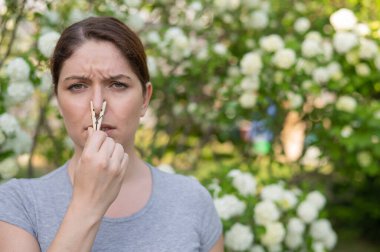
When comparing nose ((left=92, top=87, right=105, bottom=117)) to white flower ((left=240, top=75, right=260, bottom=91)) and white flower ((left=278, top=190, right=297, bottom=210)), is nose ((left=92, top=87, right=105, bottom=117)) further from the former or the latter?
white flower ((left=240, top=75, right=260, bottom=91))

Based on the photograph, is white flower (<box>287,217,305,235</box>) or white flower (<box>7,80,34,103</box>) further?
white flower (<box>287,217,305,235</box>)

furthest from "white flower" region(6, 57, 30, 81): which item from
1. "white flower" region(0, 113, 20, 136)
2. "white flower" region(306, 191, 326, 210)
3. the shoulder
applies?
"white flower" region(306, 191, 326, 210)

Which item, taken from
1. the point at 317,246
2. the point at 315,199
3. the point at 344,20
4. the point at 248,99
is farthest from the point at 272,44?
the point at 317,246

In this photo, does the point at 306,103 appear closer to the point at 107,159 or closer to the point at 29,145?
the point at 29,145

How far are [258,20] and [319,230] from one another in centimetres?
176

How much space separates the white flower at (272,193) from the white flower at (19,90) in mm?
1269

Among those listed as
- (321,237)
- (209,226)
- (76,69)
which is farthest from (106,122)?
(321,237)

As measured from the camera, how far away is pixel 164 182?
6.37 feet

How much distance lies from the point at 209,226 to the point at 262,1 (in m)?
2.92

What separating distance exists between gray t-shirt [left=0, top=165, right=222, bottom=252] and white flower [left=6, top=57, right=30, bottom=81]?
1.14m

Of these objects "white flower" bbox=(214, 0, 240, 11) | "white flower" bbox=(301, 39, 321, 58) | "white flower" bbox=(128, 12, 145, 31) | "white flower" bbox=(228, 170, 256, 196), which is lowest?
"white flower" bbox=(228, 170, 256, 196)

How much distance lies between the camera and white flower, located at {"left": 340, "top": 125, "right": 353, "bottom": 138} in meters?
3.88

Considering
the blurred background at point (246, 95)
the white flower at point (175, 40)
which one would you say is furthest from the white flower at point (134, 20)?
the white flower at point (175, 40)

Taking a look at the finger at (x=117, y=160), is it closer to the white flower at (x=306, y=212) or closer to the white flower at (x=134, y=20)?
the white flower at (x=306, y=212)
